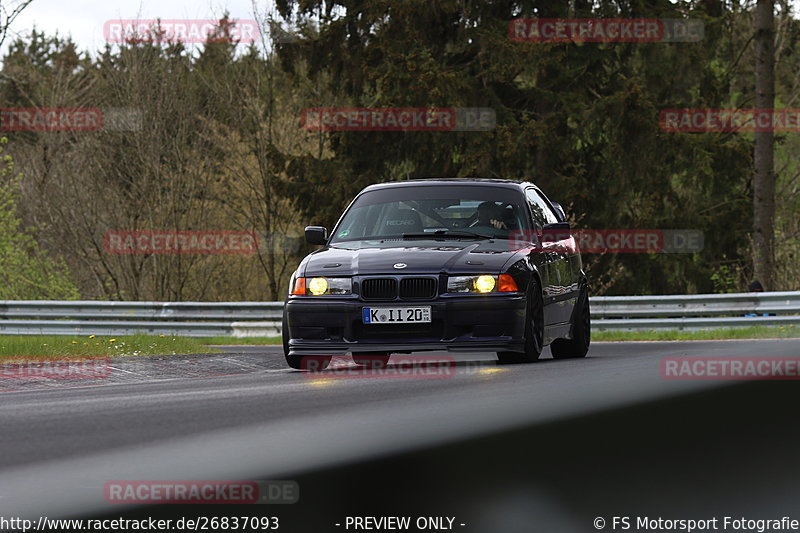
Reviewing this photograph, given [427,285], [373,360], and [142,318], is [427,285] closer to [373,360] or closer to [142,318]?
[373,360]

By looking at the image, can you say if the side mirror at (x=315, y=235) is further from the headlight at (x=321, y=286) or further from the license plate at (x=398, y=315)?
the license plate at (x=398, y=315)

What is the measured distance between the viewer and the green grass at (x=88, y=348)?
1455cm

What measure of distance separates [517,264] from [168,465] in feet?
21.1

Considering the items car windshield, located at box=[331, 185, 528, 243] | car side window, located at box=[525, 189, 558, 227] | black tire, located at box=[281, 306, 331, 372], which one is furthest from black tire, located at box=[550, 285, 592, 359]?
black tire, located at box=[281, 306, 331, 372]

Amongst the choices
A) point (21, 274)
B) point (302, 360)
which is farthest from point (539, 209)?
point (21, 274)

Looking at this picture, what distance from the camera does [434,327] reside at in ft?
36.1

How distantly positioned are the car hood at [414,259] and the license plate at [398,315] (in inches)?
12.4

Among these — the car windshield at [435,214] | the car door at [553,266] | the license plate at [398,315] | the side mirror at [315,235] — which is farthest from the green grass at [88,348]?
the car door at [553,266]

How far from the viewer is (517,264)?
11352 mm

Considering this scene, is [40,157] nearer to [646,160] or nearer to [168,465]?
[646,160]

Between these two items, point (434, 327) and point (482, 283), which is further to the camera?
point (482, 283)

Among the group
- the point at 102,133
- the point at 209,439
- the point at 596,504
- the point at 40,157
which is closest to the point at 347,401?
the point at 209,439

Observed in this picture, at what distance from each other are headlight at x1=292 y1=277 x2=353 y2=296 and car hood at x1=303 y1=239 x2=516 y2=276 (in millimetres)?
60

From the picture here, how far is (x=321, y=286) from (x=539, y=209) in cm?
330
